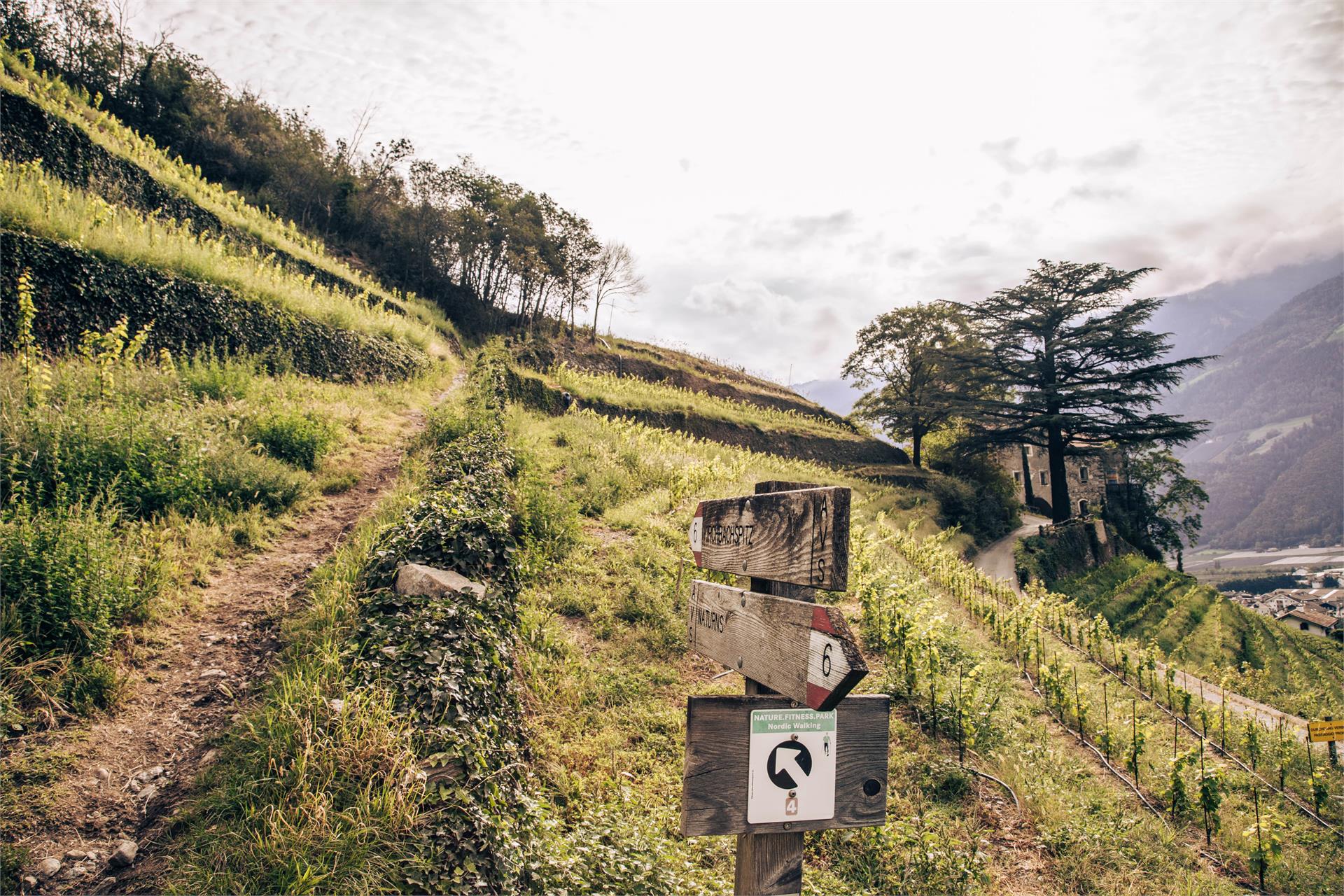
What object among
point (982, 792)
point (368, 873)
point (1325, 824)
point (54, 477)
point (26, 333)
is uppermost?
point (26, 333)

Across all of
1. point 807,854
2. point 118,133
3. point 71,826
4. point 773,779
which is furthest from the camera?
point 118,133

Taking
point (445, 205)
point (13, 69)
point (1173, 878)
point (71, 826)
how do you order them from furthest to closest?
point (445, 205) → point (13, 69) → point (1173, 878) → point (71, 826)

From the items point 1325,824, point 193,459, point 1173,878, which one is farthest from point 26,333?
point 1325,824

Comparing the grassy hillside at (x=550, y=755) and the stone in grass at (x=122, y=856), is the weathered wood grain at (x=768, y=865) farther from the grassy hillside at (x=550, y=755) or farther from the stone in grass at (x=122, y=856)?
the stone in grass at (x=122, y=856)

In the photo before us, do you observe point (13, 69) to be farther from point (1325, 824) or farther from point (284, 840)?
point (1325, 824)

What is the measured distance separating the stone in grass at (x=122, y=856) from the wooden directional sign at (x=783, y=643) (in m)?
3.17

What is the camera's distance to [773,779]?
228 centimetres

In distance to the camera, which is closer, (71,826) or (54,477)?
(71,826)

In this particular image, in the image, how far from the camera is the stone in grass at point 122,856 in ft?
9.71

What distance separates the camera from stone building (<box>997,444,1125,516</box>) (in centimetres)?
4212

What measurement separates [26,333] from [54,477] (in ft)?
9.26

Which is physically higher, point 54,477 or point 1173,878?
point 54,477

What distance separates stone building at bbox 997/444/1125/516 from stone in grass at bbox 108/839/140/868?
46.5 metres

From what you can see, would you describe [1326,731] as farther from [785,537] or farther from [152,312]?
[152,312]
